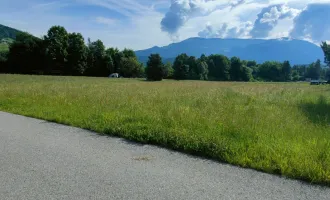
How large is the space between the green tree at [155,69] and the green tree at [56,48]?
24964mm

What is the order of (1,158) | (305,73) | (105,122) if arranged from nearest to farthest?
1. (1,158)
2. (105,122)
3. (305,73)

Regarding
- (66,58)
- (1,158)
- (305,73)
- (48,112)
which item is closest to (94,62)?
(66,58)

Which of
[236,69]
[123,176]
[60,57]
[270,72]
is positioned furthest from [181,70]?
[123,176]

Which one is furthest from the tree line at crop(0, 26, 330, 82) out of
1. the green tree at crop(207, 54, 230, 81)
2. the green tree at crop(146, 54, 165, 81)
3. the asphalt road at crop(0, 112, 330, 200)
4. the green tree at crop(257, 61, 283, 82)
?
the asphalt road at crop(0, 112, 330, 200)

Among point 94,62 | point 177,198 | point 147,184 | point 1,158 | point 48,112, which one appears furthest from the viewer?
point 94,62

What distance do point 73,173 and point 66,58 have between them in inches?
2810

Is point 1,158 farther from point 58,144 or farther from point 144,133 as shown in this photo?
point 144,133

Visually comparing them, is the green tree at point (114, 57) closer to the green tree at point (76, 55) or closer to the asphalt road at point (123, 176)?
the green tree at point (76, 55)

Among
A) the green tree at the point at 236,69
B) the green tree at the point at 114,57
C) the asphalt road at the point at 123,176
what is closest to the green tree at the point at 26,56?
the green tree at the point at 114,57

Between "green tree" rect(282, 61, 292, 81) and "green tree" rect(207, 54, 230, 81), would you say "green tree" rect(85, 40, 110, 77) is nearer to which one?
"green tree" rect(207, 54, 230, 81)

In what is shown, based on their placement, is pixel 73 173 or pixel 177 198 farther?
pixel 73 173

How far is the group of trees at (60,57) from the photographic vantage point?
218 ft

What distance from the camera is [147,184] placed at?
3539mm

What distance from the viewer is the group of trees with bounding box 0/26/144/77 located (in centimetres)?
6650
